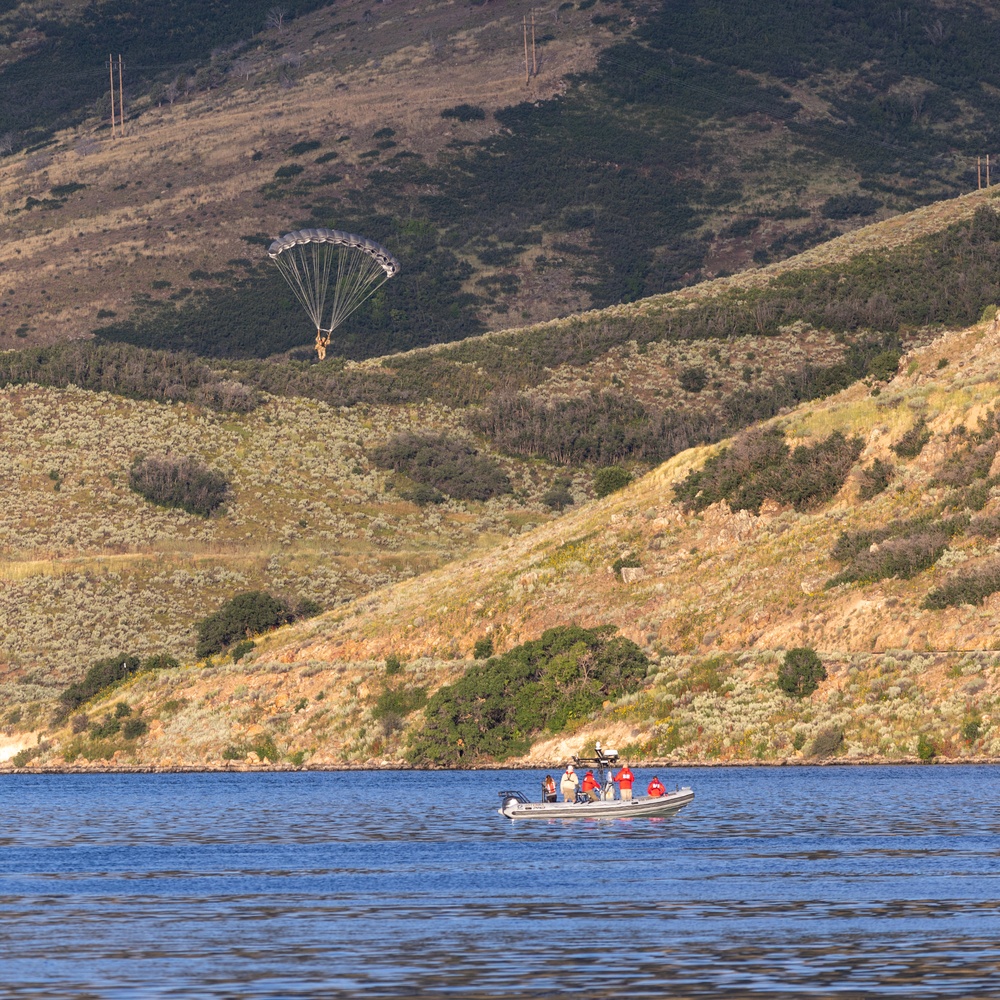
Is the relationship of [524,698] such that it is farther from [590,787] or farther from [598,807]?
[598,807]

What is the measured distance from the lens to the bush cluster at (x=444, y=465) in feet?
393

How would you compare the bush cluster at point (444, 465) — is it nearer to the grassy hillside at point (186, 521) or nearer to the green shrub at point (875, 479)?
the grassy hillside at point (186, 521)

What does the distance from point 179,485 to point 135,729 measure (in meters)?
40.4

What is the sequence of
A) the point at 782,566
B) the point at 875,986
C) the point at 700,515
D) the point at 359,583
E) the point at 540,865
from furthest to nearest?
the point at 359,583 → the point at 700,515 → the point at 782,566 → the point at 540,865 → the point at 875,986

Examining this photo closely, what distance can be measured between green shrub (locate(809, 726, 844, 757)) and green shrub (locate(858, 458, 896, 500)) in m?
14.9

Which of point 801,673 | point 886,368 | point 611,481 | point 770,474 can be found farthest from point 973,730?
point 611,481

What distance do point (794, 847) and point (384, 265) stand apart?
96.6 m

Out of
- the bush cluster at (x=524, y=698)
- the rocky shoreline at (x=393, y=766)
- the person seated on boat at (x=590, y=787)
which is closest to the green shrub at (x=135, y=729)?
the rocky shoreline at (x=393, y=766)

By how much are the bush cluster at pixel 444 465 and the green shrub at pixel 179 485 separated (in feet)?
42.7

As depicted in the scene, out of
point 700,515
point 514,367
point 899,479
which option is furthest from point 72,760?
point 514,367

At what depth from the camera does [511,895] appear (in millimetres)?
32188

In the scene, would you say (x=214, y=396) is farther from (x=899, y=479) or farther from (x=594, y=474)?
(x=899, y=479)

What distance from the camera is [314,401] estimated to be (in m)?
134

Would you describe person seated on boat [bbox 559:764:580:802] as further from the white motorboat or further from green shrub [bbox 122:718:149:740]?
green shrub [bbox 122:718:149:740]
